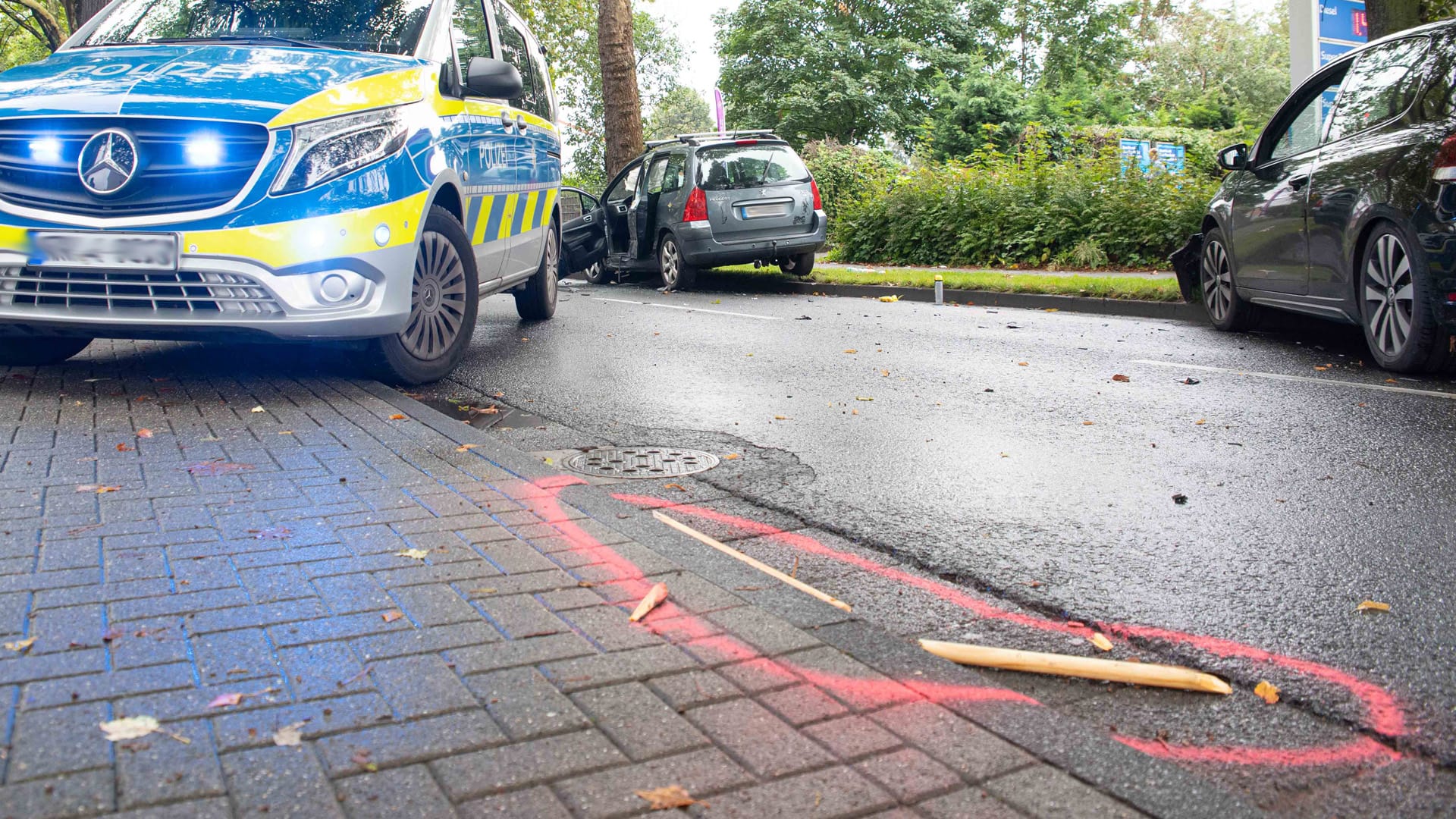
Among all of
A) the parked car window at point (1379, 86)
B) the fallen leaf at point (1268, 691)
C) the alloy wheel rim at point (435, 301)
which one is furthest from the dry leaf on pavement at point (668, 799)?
the parked car window at point (1379, 86)

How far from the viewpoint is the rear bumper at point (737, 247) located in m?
15.6

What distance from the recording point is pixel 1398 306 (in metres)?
7.32

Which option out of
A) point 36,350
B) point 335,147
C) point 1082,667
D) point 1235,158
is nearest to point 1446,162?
point 1235,158

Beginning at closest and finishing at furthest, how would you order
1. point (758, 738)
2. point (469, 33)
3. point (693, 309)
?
point (758, 738) < point (469, 33) < point (693, 309)

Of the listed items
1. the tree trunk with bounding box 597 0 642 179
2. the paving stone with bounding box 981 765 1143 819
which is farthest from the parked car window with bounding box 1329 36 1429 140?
the tree trunk with bounding box 597 0 642 179

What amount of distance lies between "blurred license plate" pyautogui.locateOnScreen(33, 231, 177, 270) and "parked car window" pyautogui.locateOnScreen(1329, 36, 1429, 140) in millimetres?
6601

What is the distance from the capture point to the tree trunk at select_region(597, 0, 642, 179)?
21.2m

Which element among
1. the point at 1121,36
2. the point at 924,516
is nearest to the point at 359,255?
the point at 924,516

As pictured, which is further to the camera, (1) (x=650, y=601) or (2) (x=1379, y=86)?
(2) (x=1379, y=86)

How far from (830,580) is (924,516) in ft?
2.80

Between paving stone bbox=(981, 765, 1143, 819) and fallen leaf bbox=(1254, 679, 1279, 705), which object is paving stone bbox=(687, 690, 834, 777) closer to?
paving stone bbox=(981, 765, 1143, 819)

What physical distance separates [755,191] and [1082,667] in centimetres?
1314

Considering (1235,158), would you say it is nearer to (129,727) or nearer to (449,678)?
(449,678)

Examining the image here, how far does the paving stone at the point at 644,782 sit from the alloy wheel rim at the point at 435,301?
491 centimetres
